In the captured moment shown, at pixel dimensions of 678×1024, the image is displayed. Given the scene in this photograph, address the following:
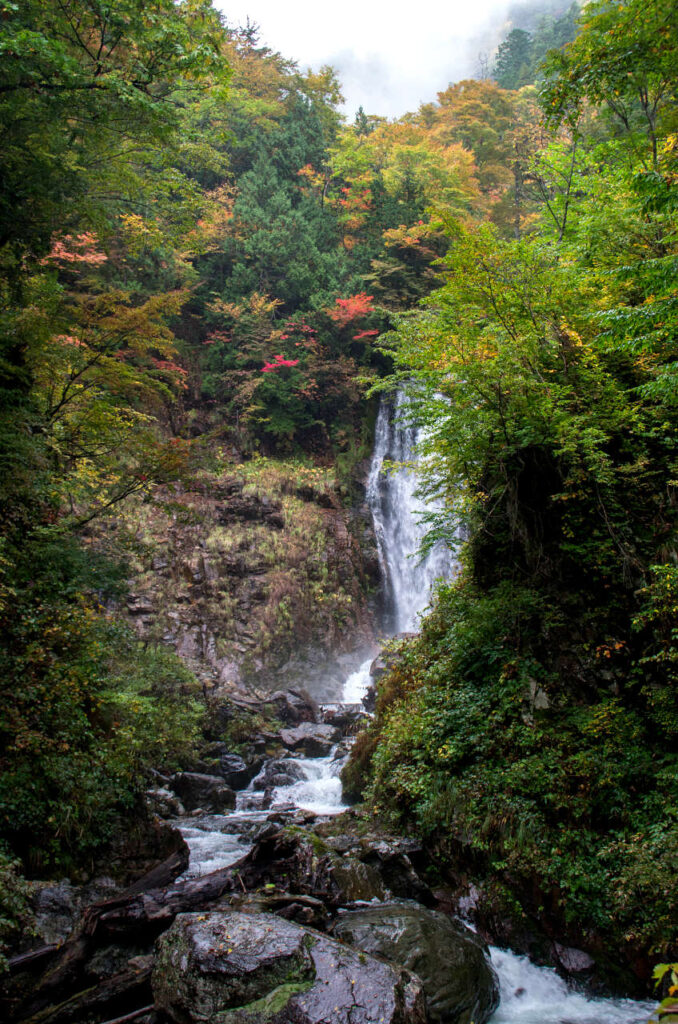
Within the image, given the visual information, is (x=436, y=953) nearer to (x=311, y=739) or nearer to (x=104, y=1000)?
(x=104, y=1000)

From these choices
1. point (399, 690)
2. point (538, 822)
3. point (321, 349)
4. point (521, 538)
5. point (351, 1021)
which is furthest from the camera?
point (321, 349)

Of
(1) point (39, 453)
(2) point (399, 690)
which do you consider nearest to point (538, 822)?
(2) point (399, 690)

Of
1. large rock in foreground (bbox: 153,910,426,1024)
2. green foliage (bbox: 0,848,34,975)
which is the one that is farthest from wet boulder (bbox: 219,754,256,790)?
large rock in foreground (bbox: 153,910,426,1024)

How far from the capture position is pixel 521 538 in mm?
6953

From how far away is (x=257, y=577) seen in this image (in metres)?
16.8

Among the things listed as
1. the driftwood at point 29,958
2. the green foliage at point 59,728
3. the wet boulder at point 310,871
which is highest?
the green foliage at point 59,728

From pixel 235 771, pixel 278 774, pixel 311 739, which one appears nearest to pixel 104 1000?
pixel 278 774

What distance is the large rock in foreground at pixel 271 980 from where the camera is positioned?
3.34m

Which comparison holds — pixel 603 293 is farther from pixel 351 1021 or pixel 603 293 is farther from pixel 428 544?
pixel 351 1021

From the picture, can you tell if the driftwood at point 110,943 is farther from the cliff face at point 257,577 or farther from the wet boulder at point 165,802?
the cliff face at point 257,577

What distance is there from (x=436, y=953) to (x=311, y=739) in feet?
26.2

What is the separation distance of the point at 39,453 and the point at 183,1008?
5599mm

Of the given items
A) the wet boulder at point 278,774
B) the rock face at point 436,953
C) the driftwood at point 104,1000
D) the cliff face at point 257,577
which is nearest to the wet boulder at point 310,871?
the rock face at point 436,953

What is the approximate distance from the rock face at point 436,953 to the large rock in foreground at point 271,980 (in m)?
0.59
